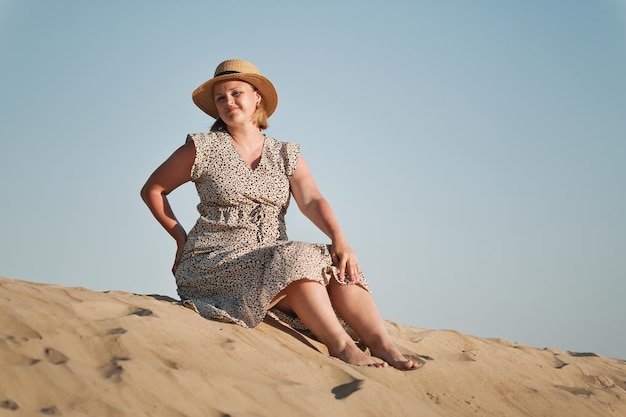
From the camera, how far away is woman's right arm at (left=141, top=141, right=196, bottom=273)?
16.6 ft

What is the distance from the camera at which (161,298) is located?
4.99m

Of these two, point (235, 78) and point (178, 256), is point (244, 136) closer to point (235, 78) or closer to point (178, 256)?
point (235, 78)

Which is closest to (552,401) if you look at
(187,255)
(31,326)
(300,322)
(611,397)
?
(611,397)

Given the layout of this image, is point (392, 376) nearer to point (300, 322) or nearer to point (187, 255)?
point (300, 322)

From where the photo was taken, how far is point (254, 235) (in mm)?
4902

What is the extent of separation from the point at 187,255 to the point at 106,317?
3.78 ft

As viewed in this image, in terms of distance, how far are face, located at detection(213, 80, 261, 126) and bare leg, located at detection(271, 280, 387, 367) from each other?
1277 millimetres

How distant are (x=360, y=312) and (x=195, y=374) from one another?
166 cm

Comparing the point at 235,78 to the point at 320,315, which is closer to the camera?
the point at 320,315

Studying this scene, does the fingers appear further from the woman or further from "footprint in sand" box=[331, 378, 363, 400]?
"footprint in sand" box=[331, 378, 363, 400]

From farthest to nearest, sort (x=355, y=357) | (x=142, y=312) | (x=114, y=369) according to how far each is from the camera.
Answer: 1. (x=355, y=357)
2. (x=142, y=312)
3. (x=114, y=369)

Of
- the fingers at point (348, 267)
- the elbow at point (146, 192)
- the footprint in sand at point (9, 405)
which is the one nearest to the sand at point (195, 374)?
the footprint in sand at point (9, 405)

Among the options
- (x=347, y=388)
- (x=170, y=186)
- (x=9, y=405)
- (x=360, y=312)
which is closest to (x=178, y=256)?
(x=170, y=186)

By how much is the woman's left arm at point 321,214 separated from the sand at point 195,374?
0.51m
